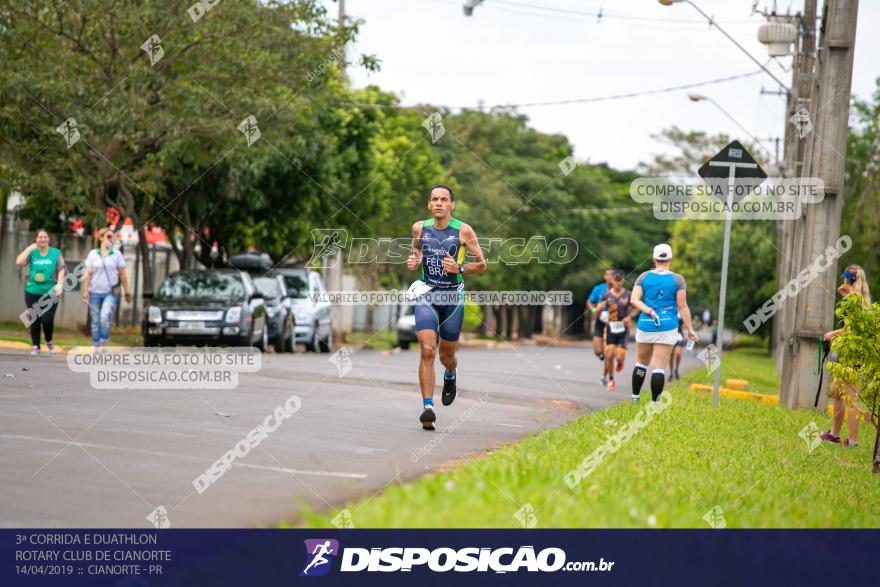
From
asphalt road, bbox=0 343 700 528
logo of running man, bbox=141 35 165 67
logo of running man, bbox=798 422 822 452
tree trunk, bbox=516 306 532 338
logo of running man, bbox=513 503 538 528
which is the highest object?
logo of running man, bbox=141 35 165 67

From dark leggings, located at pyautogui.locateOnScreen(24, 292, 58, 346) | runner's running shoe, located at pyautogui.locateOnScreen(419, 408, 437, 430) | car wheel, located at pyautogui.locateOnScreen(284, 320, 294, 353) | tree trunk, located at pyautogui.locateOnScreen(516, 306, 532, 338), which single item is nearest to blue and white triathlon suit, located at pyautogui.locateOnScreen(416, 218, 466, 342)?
runner's running shoe, located at pyautogui.locateOnScreen(419, 408, 437, 430)

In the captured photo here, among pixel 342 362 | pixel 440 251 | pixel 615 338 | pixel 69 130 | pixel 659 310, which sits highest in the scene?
pixel 69 130

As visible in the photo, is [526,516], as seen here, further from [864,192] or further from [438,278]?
[864,192]

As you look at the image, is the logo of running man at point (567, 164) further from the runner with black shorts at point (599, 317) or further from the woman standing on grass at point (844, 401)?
the woman standing on grass at point (844, 401)

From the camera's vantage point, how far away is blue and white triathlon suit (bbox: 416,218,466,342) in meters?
11.1

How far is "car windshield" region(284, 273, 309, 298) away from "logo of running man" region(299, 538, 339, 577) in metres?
23.1

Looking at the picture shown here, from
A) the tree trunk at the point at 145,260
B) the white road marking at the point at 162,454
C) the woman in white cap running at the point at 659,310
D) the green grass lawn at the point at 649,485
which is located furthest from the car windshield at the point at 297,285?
the white road marking at the point at 162,454

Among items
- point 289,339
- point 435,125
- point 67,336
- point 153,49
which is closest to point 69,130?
point 153,49

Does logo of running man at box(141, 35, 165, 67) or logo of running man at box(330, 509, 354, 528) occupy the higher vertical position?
logo of running man at box(141, 35, 165, 67)

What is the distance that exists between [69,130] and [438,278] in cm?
1454

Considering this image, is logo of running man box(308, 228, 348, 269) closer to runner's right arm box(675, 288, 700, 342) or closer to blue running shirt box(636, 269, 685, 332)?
blue running shirt box(636, 269, 685, 332)

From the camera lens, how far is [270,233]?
34.6 m

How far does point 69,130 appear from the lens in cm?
2359

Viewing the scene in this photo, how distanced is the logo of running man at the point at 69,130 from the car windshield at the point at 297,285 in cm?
646
